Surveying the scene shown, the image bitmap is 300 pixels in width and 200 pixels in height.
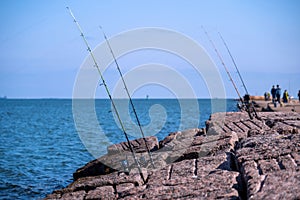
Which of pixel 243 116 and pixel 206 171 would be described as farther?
pixel 243 116

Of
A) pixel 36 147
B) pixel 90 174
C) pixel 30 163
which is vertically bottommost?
pixel 90 174

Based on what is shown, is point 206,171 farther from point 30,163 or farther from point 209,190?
point 30,163

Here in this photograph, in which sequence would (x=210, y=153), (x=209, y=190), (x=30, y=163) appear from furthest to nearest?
(x=30, y=163)
(x=210, y=153)
(x=209, y=190)

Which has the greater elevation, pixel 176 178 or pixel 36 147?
pixel 36 147

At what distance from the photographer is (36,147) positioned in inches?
812

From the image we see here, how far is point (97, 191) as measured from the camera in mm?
5965

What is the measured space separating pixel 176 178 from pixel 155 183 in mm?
268

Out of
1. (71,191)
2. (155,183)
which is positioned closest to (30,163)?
(71,191)

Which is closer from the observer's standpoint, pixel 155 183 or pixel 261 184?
pixel 261 184

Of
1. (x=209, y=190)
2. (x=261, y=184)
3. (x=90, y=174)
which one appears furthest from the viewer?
(x=90, y=174)

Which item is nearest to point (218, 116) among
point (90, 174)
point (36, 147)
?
point (90, 174)

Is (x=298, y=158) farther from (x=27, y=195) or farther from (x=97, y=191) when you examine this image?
(x=27, y=195)

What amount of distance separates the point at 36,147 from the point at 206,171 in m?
15.9

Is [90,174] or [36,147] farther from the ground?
[36,147]
